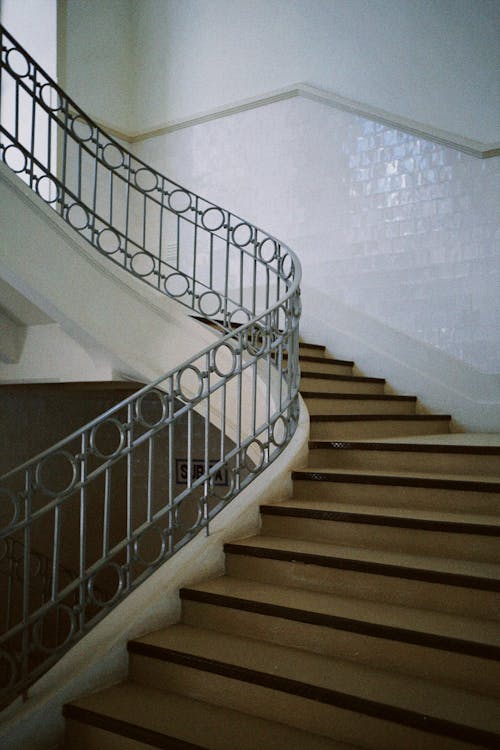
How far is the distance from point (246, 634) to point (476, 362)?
3.39 metres

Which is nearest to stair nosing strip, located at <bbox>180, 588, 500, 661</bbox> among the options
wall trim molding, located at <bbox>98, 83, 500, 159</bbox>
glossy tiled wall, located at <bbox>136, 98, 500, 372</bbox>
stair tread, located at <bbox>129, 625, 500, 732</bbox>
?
stair tread, located at <bbox>129, 625, 500, 732</bbox>

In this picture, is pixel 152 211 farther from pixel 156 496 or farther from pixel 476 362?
pixel 476 362

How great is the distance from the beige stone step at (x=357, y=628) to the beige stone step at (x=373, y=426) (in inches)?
54.6

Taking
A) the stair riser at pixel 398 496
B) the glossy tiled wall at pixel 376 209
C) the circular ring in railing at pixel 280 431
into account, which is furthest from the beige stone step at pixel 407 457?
the glossy tiled wall at pixel 376 209

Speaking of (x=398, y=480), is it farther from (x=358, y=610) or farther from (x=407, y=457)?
(x=358, y=610)

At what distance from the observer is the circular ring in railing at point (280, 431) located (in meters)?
4.04

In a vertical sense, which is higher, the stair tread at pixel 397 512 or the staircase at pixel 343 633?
the stair tread at pixel 397 512

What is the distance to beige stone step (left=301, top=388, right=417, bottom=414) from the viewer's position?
4.79 m

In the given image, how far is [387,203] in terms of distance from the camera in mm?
6059

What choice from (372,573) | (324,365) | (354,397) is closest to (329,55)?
(324,365)

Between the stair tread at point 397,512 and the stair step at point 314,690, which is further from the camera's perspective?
the stair tread at point 397,512

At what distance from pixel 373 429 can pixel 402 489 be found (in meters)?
1.20

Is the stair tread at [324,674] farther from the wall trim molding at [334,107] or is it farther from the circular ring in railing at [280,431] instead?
the wall trim molding at [334,107]

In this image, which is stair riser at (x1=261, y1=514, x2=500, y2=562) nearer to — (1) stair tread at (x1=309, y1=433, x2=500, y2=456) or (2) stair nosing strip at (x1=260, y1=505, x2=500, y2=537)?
(2) stair nosing strip at (x1=260, y1=505, x2=500, y2=537)
